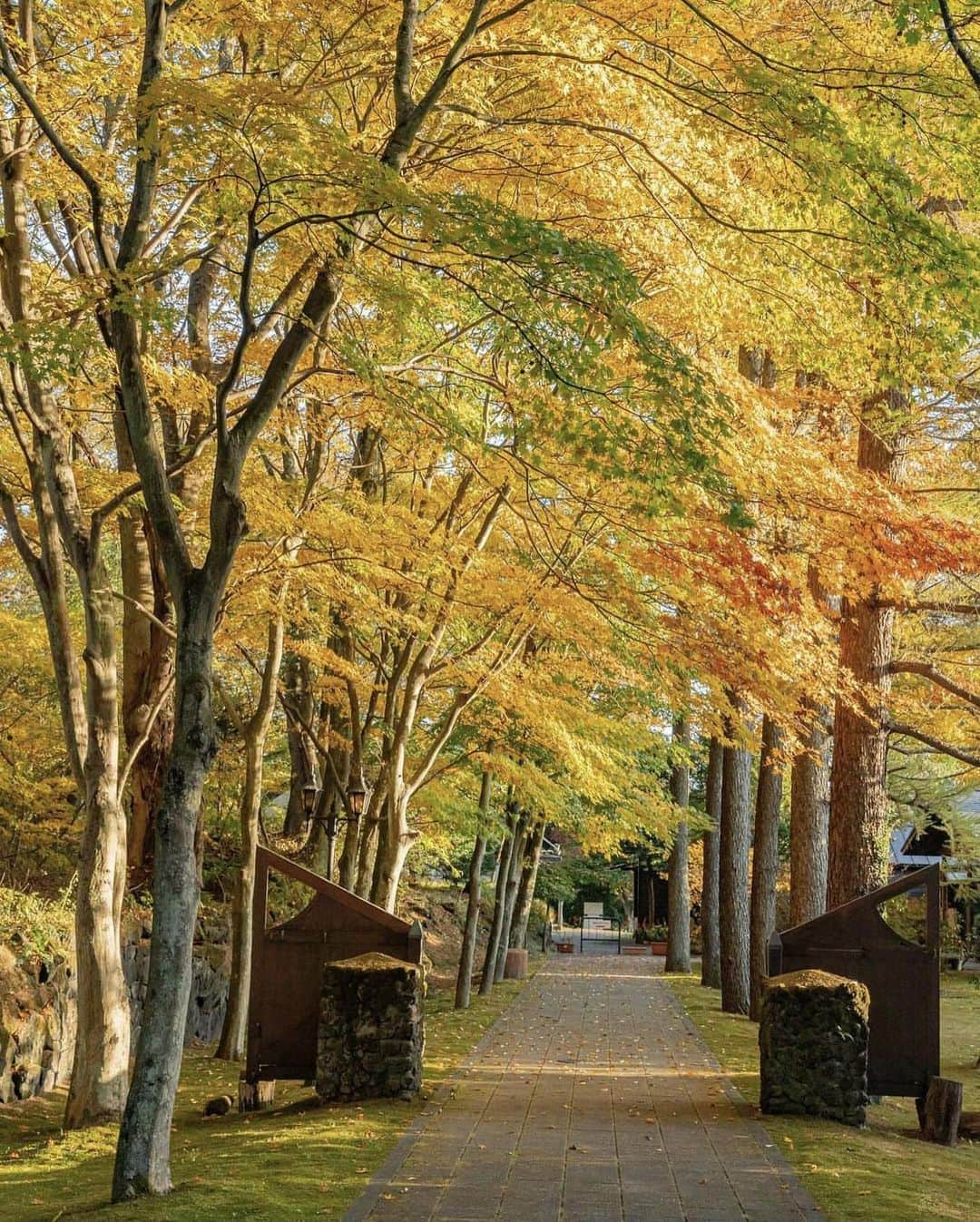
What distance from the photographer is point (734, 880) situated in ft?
60.6

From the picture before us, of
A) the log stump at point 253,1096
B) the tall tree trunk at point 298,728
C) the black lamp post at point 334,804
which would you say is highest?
the tall tree trunk at point 298,728

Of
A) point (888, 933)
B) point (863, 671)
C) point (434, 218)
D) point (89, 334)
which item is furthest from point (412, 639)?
point (434, 218)

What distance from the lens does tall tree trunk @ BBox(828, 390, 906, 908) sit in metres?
11.3

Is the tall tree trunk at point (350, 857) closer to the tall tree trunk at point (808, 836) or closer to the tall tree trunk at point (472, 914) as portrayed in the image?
the tall tree trunk at point (472, 914)

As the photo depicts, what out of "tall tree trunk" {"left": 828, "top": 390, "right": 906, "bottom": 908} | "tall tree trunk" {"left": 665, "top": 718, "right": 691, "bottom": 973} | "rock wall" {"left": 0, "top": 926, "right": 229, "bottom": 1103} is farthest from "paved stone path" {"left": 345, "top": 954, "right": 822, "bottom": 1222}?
"tall tree trunk" {"left": 665, "top": 718, "right": 691, "bottom": 973}

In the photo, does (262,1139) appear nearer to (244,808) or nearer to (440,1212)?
(440,1212)

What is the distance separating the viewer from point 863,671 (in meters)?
11.5

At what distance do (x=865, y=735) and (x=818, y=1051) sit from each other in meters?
3.42

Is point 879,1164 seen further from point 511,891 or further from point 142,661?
point 511,891

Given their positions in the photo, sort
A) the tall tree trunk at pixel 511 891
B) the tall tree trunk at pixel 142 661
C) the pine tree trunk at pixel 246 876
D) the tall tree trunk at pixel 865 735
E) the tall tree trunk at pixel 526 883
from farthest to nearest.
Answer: the tall tree trunk at pixel 526 883, the tall tree trunk at pixel 511 891, the tall tree trunk at pixel 142 661, the pine tree trunk at pixel 246 876, the tall tree trunk at pixel 865 735

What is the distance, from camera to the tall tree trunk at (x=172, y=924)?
20.7 ft

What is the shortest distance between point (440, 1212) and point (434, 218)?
186 inches

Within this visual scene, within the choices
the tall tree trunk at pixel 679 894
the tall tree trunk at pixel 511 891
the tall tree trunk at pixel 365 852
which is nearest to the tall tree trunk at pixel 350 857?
the tall tree trunk at pixel 365 852

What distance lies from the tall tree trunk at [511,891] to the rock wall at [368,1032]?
1379 centimetres
